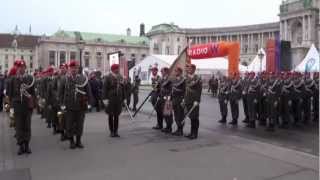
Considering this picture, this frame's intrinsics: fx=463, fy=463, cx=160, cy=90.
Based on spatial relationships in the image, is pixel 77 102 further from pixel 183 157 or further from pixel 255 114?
pixel 255 114

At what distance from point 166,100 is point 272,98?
322 cm

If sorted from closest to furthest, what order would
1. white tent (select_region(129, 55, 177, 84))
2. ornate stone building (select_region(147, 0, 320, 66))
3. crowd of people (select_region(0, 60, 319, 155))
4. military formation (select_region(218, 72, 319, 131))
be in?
crowd of people (select_region(0, 60, 319, 155)) → military formation (select_region(218, 72, 319, 131)) → white tent (select_region(129, 55, 177, 84)) → ornate stone building (select_region(147, 0, 320, 66))

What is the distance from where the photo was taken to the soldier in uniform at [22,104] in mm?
9430

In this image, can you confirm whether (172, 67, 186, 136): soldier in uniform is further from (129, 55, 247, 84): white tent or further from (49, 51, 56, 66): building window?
(49, 51, 56, 66): building window

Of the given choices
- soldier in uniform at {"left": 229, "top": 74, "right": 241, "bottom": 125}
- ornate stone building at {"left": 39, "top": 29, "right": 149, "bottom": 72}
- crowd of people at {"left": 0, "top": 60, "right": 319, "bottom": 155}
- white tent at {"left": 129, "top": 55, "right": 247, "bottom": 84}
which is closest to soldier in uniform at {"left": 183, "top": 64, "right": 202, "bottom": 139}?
crowd of people at {"left": 0, "top": 60, "right": 319, "bottom": 155}

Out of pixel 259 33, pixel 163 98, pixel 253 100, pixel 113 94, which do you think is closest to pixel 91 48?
pixel 259 33

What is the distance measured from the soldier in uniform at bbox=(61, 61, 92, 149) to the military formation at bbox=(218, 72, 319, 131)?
567 centimetres

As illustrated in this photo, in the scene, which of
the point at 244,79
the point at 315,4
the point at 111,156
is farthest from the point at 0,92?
the point at 315,4

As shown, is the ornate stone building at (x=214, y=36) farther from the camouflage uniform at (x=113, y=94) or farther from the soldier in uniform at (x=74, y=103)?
the soldier in uniform at (x=74, y=103)

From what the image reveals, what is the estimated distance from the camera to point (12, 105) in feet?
31.2

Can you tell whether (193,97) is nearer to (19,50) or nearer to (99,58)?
(99,58)

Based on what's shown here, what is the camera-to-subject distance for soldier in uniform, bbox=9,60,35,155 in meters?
9.43

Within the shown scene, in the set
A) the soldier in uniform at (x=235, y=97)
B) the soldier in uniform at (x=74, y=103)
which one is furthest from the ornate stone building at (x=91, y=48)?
the soldier in uniform at (x=74, y=103)

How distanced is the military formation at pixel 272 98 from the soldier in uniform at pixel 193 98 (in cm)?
274
